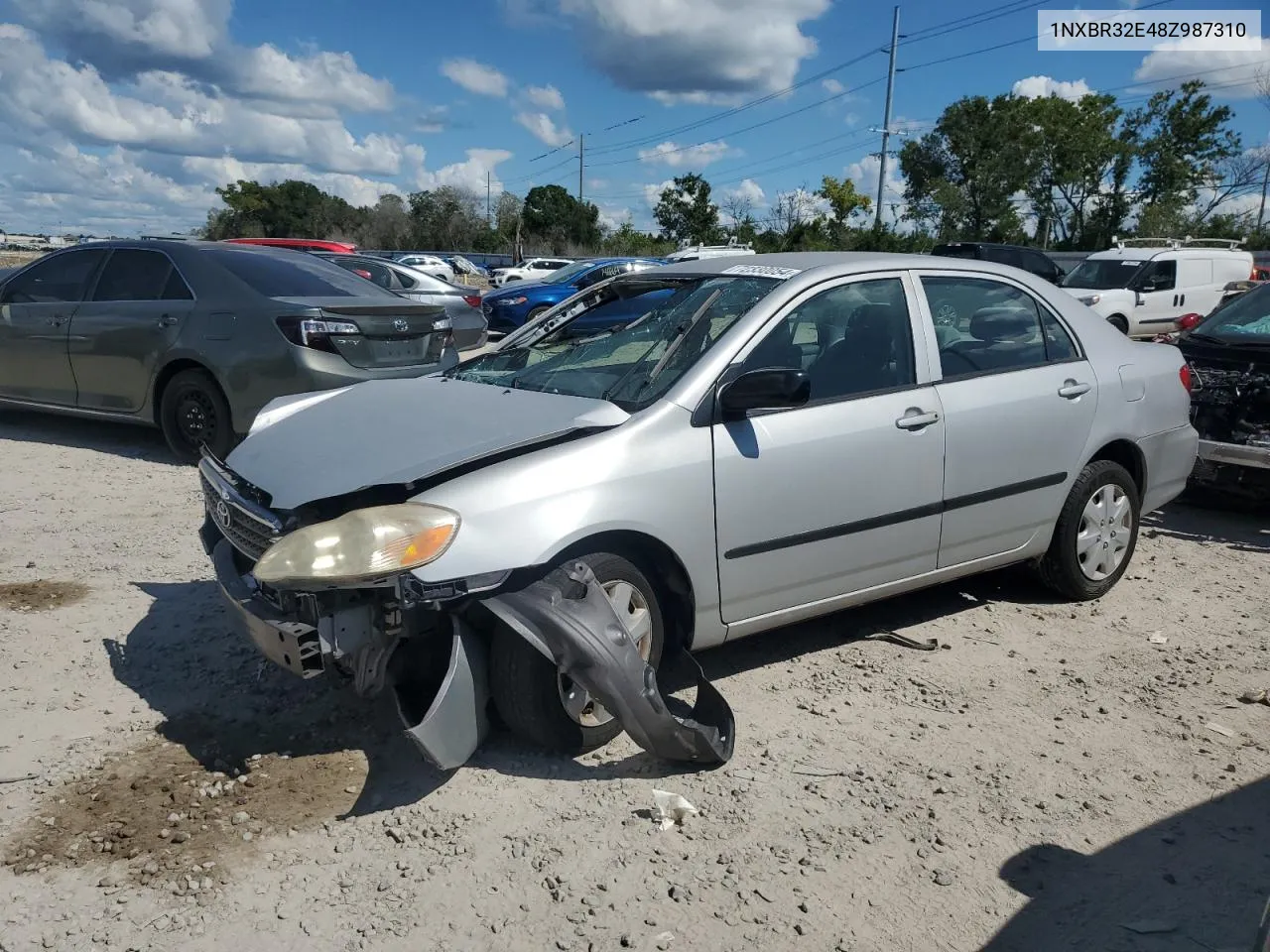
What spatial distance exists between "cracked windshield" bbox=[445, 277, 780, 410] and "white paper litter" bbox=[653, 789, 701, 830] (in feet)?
4.38

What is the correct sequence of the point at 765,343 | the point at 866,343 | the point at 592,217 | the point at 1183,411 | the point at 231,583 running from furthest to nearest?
the point at 592,217 → the point at 1183,411 → the point at 866,343 → the point at 765,343 → the point at 231,583

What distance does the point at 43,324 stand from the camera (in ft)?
26.0

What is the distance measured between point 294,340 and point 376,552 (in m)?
4.20

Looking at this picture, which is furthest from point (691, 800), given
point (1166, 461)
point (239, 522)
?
point (1166, 461)

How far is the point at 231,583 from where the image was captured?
3516 millimetres

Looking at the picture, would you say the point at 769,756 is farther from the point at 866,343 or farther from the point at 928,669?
the point at 866,343

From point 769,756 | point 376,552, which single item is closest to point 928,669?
point 769,756

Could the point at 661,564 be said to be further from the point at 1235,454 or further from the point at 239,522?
the point at 1235,454

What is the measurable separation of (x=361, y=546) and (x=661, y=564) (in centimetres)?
108

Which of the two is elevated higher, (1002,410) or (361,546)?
(1002,410)

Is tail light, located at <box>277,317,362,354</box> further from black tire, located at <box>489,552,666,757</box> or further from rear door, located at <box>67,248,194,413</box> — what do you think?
black tire, located at <box>489,552,666,757</box>

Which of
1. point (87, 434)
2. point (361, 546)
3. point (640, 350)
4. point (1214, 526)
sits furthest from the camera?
point (87, 434)

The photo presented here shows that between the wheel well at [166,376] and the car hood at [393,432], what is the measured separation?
336 cm

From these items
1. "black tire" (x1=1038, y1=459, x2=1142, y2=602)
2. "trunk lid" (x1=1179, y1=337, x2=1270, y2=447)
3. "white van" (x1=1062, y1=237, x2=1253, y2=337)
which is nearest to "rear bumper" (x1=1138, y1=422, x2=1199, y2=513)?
"black tire" (x1=1038, y1=459, x2=1142, y2=602)
